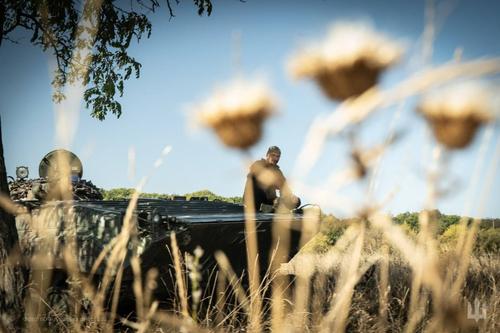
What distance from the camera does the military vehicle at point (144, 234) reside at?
5.40 metres

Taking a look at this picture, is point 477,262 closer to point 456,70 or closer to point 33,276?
point 33,276

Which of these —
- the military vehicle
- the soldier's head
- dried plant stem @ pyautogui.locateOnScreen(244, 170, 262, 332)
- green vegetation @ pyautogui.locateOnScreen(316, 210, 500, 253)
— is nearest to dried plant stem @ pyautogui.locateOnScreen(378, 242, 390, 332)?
dried plant stem @ pyautogui.locateOnScreen(244, 170, 262, 332)

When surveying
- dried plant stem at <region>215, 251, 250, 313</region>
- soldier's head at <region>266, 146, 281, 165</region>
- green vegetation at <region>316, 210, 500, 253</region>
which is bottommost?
green vegetation at <region>316, 210, 500, 253</region>

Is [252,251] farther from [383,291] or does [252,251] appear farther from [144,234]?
[144,234]

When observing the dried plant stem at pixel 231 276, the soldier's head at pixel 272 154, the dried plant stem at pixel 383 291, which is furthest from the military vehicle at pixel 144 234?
the dried plant stem at pixel 383 291

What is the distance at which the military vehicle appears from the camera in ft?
17.7

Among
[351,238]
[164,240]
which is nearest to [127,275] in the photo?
[164,240]

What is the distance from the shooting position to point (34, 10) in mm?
6527

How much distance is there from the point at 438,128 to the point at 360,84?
0.10 metres

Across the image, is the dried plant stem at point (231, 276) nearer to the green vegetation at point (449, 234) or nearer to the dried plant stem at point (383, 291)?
the dried plant stem at point (383, 291)

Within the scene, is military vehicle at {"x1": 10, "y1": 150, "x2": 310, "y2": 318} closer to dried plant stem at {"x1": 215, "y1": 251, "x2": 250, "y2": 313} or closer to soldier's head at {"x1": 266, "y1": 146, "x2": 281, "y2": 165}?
soldier's head at {"x1": 266, "y1": 146, "x2": 281, "y2": 165}

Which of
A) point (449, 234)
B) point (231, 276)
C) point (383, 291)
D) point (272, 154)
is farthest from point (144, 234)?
point (449, 234)

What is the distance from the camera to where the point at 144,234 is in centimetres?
540

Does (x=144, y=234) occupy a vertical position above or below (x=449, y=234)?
above
